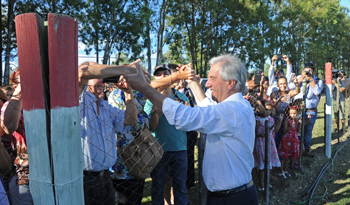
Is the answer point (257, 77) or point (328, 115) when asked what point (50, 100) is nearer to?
point (257, 77)

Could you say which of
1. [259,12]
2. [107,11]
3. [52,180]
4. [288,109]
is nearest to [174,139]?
[52,180]

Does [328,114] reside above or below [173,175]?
above

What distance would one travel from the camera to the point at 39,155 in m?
1.18

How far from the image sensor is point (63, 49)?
45.6 inches

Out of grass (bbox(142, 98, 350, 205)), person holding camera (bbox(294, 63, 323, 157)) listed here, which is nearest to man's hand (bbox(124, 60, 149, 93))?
grass (bbox(142, 98, 350, 205))

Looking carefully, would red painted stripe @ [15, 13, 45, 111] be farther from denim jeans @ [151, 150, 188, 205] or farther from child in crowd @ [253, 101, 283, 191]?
child in crowd @ [253, 101, 283, 191]

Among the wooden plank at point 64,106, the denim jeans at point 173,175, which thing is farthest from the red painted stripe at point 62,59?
the denim jeans at point 173,175

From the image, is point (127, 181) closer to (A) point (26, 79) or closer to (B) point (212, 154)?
(B) point (212, 154)

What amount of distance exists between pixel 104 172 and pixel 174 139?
1.05 m

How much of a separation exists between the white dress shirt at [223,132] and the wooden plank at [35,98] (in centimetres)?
67

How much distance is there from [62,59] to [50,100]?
0.21 m

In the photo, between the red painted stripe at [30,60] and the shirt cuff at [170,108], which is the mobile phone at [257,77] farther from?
the red painted stripe at [30,60]

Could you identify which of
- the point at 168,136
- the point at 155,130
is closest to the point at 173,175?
the point at 168,136

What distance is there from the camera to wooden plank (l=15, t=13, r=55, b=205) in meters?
1.13
